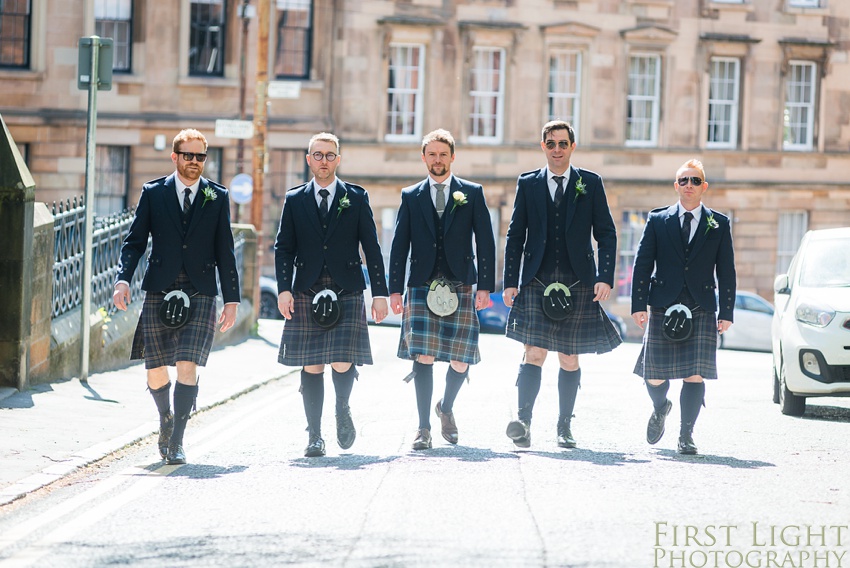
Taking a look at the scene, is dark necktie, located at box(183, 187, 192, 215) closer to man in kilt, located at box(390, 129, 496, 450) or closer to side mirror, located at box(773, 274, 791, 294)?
man in kilt, located at box(390, 129, 496, 450)

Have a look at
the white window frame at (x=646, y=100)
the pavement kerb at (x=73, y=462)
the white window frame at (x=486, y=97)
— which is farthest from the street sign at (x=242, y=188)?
the pavement kerb at (x=73, y=462)

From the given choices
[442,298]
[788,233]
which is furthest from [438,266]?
[788,233]

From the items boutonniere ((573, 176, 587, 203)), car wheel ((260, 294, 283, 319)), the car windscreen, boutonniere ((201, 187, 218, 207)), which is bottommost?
car wheel ((260, 294, 283, 319))

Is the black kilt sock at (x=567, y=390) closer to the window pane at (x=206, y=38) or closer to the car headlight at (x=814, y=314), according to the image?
the car headlight at (x=814, y=314)

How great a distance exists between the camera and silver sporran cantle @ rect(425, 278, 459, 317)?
9570mm

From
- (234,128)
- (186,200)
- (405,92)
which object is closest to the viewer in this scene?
(186,200)

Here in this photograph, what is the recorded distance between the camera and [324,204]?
9.47 metres

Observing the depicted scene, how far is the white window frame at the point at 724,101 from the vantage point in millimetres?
41531

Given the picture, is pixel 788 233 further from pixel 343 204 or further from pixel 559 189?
pixel 343 204

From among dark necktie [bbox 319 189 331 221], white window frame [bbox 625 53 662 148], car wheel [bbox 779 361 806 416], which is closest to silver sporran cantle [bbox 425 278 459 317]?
dark necktie [bbox 319 189 331 221]

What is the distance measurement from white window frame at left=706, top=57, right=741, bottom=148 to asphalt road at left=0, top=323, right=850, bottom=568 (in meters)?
30.4

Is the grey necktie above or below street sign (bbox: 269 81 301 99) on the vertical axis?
below

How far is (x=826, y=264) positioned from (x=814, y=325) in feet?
2.99

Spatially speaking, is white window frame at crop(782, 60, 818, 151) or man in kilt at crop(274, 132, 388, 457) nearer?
man in kilt at crop(274, 132, 388, 457)
